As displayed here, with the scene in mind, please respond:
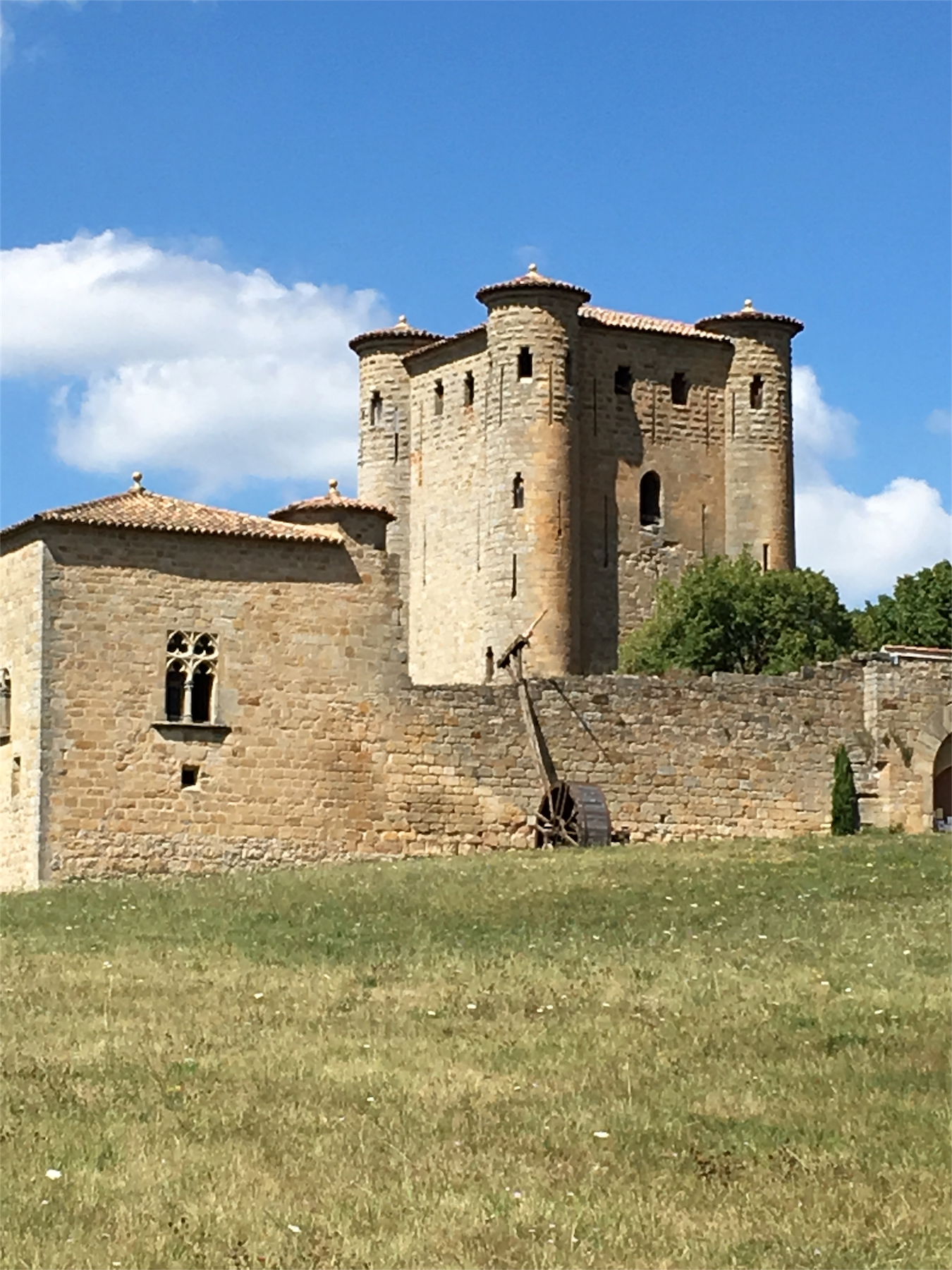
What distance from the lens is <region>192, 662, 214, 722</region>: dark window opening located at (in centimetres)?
2934

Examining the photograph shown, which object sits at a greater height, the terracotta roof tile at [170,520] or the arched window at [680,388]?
the arched window at [680,388]

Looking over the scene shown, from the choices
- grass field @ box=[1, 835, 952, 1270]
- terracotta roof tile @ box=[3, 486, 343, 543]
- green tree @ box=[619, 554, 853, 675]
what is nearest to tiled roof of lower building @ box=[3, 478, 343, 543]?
terracotta roof tile @ box=[3, 486, 343, 543]

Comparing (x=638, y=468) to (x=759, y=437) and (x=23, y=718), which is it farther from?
(x=23, y=718)

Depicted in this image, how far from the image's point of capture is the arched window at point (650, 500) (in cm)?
5475

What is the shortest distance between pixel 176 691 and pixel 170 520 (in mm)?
2266

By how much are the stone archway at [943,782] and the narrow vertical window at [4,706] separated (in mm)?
13370

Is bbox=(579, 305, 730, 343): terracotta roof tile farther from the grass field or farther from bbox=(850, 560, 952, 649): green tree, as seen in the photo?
the grass field

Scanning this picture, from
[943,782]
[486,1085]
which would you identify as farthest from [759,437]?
[486,1085]

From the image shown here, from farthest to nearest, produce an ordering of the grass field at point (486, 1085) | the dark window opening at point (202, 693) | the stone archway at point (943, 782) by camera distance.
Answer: the stone archway at point (943, 782) < the dark window opening at point (202, 693) < the grass field at point (486, 1085)

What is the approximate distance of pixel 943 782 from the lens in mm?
34406

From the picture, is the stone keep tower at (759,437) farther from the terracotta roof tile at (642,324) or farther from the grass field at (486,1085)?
the grass field at (486,1085)

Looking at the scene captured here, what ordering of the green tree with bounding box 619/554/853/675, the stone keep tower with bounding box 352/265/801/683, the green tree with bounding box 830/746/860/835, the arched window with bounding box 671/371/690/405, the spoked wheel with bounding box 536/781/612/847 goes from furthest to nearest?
1. the arched window with bounding box 671/371/690/405
2. the stone keep tower with bounding box 352/265/801/683
3. the green tree with bounding box 619/554/853/675
4. the green tree with bounding box 830/746/860/835
5. the spoked wheel with bounding box 536/781/612/847

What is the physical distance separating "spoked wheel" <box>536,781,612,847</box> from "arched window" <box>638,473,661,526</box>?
24746mm

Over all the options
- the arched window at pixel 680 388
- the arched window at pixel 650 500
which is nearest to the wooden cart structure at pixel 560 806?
the arched window at pixel 650 500
